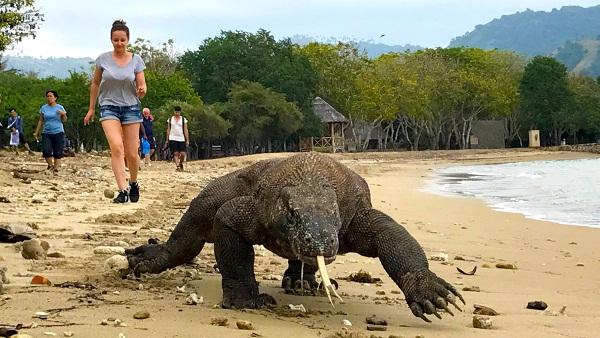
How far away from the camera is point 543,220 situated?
11758 mm

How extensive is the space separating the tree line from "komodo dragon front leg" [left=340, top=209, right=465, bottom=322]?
143 ft

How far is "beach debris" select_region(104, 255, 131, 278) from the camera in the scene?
5133 mm

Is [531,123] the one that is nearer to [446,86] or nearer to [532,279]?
[446,86]

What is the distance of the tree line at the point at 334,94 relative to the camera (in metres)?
53.1

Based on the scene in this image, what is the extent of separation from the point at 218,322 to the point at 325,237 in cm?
71

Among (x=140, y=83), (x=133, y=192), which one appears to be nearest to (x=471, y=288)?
(x=140, y=83)

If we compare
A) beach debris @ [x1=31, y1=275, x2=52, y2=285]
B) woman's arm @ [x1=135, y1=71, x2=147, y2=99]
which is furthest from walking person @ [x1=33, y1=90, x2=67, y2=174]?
beach debris @ [x1=31, y1=275, x2=52, y2=285]

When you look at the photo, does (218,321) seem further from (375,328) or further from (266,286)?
(266,286)

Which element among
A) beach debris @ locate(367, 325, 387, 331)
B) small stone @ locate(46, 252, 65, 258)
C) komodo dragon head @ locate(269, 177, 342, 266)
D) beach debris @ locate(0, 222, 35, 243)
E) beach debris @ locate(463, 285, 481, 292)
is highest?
komodo dragon head @ locate(269, 177, 342, 266)

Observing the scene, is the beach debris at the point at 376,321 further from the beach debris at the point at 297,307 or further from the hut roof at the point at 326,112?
the hut roof at the point at 326,112

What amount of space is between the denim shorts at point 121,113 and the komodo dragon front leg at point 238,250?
4524 millimetres

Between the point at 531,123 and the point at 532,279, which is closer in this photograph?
the point at 532,279

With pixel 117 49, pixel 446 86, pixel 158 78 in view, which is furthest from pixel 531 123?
pixel 117 49

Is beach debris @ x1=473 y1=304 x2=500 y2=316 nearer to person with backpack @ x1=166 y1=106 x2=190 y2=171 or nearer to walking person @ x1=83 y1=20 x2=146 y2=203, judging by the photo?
walking person @ x1=83 y1=20 x2=146 y2=203
